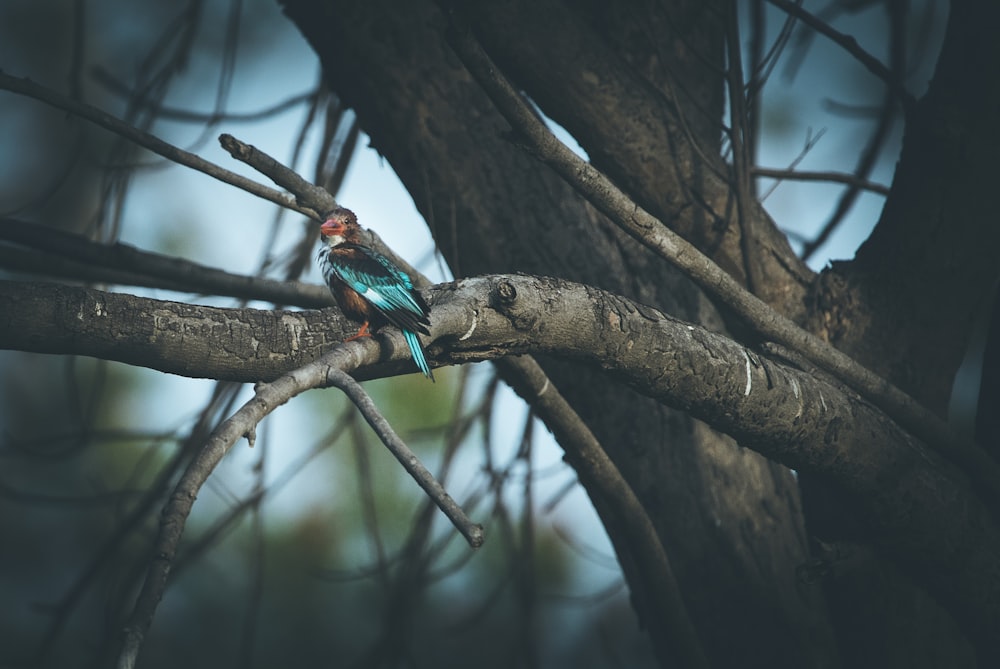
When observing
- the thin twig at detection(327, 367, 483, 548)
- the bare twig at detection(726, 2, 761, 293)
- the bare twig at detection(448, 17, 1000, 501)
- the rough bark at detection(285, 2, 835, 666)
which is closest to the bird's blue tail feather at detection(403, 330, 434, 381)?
the thin twig at detection(327, 367, 483, 548)

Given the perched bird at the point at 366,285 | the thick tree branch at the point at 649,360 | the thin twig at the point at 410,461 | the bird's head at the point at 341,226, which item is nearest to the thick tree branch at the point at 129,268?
the perched bird at the point at 366,285

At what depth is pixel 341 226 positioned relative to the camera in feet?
10.4

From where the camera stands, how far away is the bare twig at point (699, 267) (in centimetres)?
215

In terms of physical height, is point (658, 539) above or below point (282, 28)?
below

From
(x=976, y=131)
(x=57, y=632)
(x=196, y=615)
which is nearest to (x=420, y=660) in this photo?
(x=196, y=615)

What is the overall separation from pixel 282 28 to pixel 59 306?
12.9 ft

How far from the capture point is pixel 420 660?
4.69 m

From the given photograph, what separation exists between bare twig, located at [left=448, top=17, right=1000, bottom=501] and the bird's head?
1031 mm

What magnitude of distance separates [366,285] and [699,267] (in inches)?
38.0

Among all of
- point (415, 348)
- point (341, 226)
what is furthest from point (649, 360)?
point (341, 226)

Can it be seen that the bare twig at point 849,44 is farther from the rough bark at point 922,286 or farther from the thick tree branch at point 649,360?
the thick tree branch at point 649,360

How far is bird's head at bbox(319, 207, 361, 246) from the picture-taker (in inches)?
123

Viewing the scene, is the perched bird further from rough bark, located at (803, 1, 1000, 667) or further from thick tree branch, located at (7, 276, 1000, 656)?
rough bark, located at (803, 1, 1000, 667)

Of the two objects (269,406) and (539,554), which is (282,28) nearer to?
(539,554)
